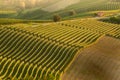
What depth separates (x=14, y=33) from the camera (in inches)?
3489

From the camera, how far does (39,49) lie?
78.0 m

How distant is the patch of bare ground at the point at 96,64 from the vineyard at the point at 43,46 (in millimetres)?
2131

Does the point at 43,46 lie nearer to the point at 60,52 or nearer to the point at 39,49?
the point at 39,49

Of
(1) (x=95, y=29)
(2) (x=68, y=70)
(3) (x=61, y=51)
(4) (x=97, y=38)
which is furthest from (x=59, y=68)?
(1) (x=95, y=29)

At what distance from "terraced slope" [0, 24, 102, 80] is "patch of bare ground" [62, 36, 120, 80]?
2.39 meters

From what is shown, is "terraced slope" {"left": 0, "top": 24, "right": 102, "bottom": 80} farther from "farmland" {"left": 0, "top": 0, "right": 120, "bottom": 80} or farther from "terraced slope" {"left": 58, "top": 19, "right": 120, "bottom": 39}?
"terraced slope" {"left": 58, "top": 19, "right": 120, "bottom": 39}

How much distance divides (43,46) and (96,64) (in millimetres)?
19280

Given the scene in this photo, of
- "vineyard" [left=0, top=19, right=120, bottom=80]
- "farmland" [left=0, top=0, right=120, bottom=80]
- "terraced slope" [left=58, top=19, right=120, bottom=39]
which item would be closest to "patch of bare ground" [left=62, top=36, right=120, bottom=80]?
"farmland" [left=0, top=0, right=120, bottom=80]

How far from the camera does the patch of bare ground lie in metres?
63.3

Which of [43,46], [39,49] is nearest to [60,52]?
[43,46]

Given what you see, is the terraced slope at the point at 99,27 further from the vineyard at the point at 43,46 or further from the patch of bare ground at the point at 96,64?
the patch of bare ground at the point at 96,64

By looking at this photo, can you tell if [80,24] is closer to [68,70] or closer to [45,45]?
[45,45]

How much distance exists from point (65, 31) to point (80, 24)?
14.2 meters

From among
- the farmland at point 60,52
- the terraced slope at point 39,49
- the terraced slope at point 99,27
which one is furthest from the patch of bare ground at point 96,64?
the terraced slope at point 99,27
